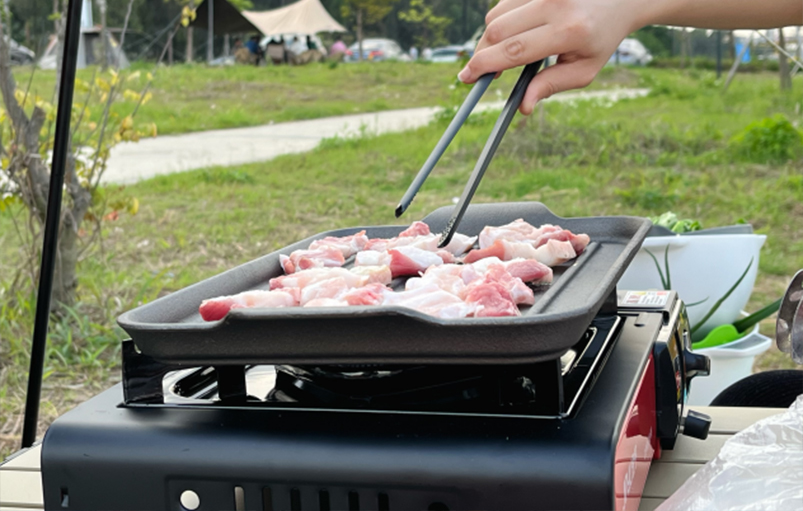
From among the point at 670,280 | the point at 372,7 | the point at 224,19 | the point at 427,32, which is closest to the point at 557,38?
the point at 670,280

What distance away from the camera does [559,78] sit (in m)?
1.04

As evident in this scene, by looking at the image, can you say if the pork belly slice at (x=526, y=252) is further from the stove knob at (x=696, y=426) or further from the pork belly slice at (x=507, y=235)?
the stove knob at (x=696, y=426)

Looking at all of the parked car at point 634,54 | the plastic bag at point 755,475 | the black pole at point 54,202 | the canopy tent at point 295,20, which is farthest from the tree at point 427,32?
the plastic bag at point 755,475

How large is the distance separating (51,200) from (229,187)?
15.3ft

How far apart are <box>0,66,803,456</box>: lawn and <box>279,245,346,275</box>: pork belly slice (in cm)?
161

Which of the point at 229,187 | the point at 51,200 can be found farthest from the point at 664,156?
the point at 51,200

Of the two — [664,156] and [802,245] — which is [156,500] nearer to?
[802,245]

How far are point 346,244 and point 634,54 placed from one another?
76.8 ft

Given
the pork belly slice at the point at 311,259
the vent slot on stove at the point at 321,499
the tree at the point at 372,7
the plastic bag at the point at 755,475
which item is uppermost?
the tree at the point at 372,7

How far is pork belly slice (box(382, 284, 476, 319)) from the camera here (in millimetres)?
861

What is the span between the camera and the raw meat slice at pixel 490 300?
846 millimetres

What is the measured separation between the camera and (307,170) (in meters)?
6.55

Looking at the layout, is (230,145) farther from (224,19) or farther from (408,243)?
(224,19)

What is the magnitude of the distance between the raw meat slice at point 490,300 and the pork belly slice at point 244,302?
22 centimetres
